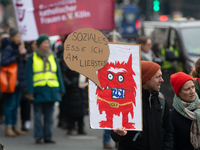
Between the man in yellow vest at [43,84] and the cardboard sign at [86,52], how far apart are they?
3975 mm

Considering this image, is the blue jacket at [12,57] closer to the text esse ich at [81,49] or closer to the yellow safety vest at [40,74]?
the yellow safety vest at [40,74]

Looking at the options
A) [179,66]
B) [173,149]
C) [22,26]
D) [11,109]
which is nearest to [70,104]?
[11,109]

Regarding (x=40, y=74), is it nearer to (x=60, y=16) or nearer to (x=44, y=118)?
(x=44, y=118)

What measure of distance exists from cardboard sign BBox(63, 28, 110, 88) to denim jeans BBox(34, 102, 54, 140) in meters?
4.16

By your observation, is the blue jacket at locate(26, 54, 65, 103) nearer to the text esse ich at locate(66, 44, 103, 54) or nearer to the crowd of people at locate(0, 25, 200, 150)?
the crowd of people at locate(0, 25, 200, 150)

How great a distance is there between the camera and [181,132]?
4.02 m

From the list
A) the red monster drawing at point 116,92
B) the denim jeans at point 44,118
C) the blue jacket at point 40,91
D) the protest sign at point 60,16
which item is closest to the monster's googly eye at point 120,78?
the red monster drawing at point 116,92

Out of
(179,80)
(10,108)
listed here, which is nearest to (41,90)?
(10,108)

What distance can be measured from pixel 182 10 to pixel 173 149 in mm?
63651

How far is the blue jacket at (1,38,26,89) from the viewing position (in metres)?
8.05

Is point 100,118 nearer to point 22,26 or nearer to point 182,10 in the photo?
point 22,26

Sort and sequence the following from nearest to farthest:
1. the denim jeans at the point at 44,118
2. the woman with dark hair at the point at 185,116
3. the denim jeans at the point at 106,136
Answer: the woman with dark hair at the point at 185,116 < the denim jeans at the point at 106,136 < the denim jeans at the point at 44,118

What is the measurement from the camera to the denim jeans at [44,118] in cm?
751

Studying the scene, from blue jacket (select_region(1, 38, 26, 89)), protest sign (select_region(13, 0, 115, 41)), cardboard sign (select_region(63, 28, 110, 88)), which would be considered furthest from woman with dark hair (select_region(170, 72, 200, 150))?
blue jacket (select_region(1, 38, 26, 89))
